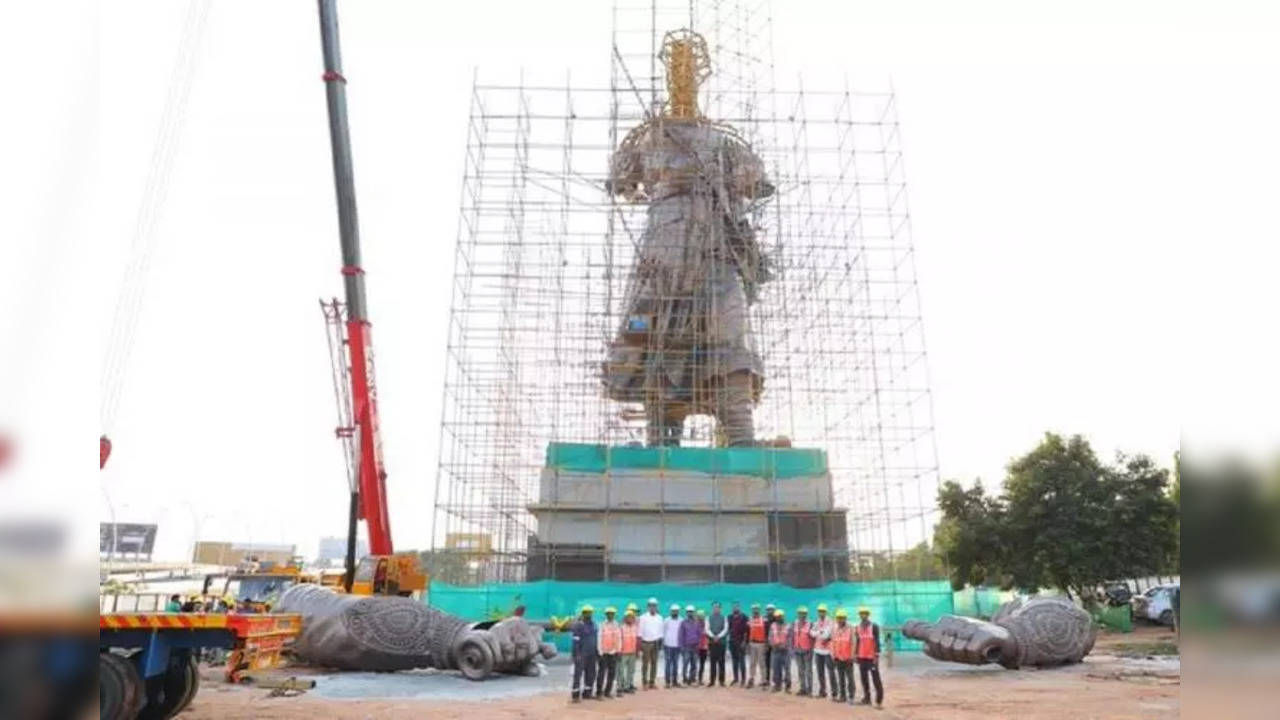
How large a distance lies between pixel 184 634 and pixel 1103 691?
12495 millimetres

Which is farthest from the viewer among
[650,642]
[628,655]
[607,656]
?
[650,642]

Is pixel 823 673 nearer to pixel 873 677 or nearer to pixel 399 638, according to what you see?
pixel 873 677

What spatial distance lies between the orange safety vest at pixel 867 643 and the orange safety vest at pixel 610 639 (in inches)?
138

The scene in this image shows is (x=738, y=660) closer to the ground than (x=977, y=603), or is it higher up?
closer to the ground

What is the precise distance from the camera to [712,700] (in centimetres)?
1221

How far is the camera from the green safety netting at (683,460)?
82.3 ft

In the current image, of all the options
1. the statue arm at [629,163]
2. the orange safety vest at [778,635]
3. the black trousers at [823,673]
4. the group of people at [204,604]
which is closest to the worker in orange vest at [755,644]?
the orange safety vest at [778,635]

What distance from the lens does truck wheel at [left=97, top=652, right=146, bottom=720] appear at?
26.2ft

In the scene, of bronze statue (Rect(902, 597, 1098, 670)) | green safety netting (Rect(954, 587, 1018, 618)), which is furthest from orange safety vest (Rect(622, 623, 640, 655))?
green safety netting (Rect(954, 587, 1018, 618))

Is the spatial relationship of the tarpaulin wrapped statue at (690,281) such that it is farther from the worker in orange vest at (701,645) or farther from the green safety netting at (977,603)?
the worker in orange vest at (701,645)

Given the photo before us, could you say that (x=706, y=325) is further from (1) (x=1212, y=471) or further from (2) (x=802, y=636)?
(1) (x=1212, y=471)

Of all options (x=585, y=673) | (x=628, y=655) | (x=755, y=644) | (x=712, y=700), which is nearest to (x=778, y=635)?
(x=755, y=644)

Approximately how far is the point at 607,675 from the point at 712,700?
5.32 ft

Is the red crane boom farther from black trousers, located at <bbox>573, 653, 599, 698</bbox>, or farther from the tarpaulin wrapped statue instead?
black trousers, located at <bbox>573, 653, 599, 698</bbox>
